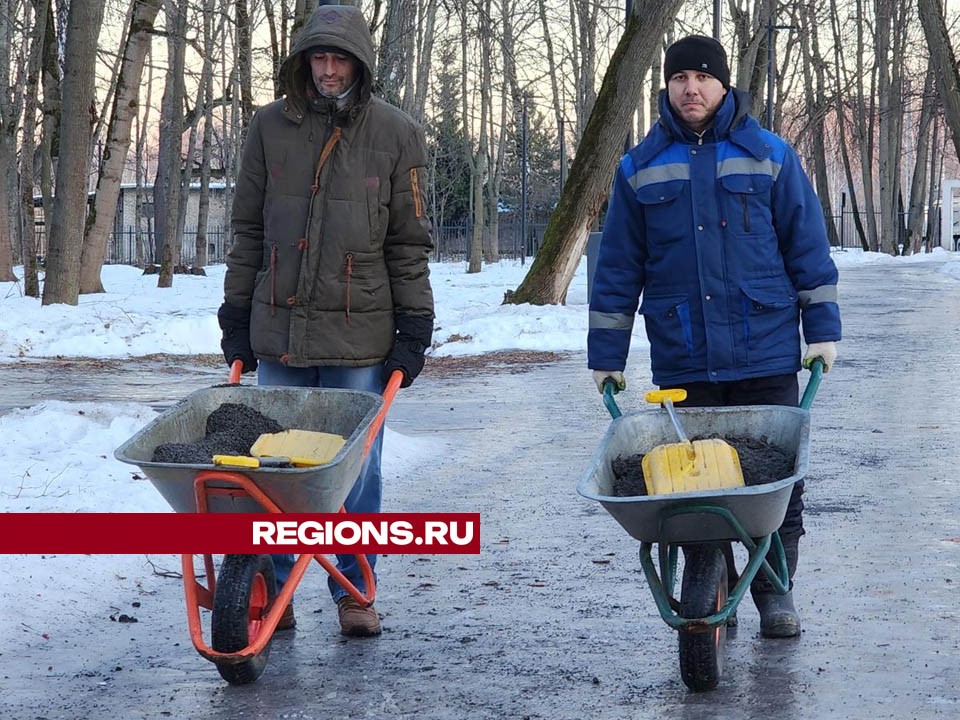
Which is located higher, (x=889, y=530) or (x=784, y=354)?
(x=784, y=354)

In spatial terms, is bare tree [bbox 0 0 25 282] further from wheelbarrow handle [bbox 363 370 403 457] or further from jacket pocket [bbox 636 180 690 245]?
jacket pocket [bbox 636 180 690 245]

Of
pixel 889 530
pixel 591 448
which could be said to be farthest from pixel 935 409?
→ pixel 889 530

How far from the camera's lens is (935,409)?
10914 millimetres

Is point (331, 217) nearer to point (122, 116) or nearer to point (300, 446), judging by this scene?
point (300, 446)

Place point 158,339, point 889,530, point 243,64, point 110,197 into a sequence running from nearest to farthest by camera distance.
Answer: point 889,530, point 158,339, point 110,197, point 243,64

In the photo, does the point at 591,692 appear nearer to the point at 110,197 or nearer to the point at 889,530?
the point at 889,530

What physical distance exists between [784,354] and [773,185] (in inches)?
21.4

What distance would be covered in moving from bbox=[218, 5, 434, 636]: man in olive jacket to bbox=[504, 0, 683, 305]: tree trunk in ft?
44.6

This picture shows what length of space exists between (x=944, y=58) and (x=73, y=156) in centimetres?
1481

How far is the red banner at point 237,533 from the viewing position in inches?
160

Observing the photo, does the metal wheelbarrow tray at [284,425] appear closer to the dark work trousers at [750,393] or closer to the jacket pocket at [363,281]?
the jacket pocket at [363,281]

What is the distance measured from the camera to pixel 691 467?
4098 mm

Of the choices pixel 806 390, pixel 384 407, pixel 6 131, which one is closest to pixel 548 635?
pixel 384 407

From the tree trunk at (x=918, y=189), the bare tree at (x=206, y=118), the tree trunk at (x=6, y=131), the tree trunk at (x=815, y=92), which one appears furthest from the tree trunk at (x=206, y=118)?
the tree trunk at (x=918, y=189)
